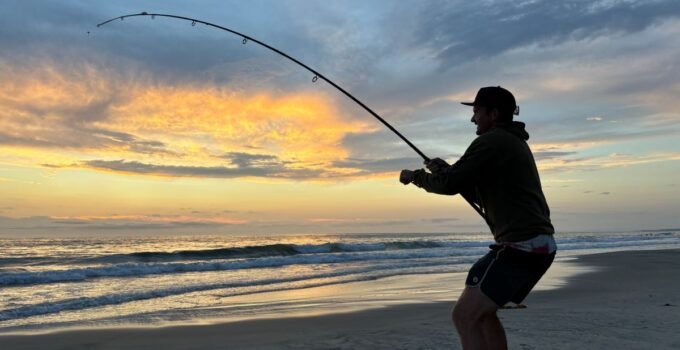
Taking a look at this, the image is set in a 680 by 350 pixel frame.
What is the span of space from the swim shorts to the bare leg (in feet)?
0.14

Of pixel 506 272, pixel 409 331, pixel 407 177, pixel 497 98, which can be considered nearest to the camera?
pixel 506 272

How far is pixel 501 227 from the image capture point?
108 inches

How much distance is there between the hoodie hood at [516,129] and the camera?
9.29 feet

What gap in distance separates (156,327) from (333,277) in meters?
7.39

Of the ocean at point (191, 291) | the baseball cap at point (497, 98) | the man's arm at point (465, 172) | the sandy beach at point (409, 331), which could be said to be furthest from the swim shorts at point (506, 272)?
the ocean at point (191, 291)

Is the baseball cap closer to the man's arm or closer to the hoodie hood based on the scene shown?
the hoodie hood

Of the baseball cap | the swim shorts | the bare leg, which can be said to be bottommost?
the bare leg

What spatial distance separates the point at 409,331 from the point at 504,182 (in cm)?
321

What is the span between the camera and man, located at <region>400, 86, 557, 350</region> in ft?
8.82

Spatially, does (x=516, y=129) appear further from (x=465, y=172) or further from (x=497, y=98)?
(x=465, y=172)

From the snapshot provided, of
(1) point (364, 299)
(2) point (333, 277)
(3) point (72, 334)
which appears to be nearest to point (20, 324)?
(3) point (72, 334)

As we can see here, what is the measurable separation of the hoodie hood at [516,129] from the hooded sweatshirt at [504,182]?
3 centimetres

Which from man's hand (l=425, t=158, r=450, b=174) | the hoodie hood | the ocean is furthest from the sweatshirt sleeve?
the ocean

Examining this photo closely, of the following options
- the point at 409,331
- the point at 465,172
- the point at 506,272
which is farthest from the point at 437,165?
the point at 409,331
